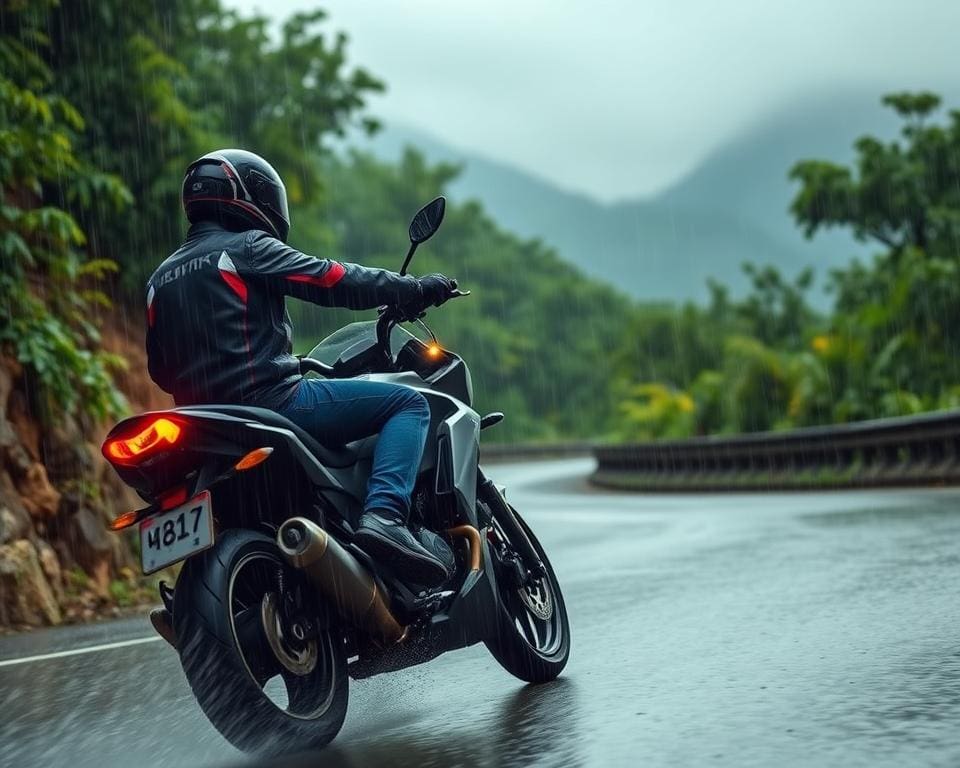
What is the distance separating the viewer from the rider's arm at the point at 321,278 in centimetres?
518

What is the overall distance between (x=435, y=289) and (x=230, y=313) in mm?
854

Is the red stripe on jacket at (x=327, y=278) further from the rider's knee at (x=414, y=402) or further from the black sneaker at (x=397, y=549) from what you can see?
the black sneaker at (x=397, y=549)

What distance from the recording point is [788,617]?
7.12 metres

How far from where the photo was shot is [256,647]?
15.5ft

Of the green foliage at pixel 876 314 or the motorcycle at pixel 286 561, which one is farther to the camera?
the green foliage at pixel 876 314

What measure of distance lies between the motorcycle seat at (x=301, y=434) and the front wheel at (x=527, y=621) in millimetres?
891

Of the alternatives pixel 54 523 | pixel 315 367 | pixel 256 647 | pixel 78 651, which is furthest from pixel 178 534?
pixel 54 523

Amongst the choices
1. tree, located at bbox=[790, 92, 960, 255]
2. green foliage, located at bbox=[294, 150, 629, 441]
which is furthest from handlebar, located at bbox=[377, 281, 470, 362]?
green foliage, located at bbox=[294, 150, 629, 441]

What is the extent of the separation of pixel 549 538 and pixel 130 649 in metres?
7.05

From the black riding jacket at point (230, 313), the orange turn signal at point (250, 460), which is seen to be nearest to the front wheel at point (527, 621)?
the black riding jacket at point (230, 313)

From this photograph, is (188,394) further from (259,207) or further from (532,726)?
(532,726)

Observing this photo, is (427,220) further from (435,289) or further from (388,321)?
(388,321)

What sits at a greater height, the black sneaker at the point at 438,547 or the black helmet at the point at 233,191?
the black helmet at the point at 233,191

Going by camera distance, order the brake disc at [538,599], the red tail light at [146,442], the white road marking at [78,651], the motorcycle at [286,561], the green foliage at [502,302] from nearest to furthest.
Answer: the motorcycle at [286,561]
the red tail light at [146,442]
the brake disc at [538,599]
the white road marking at [78,651]
the green foliage at [502,302]
